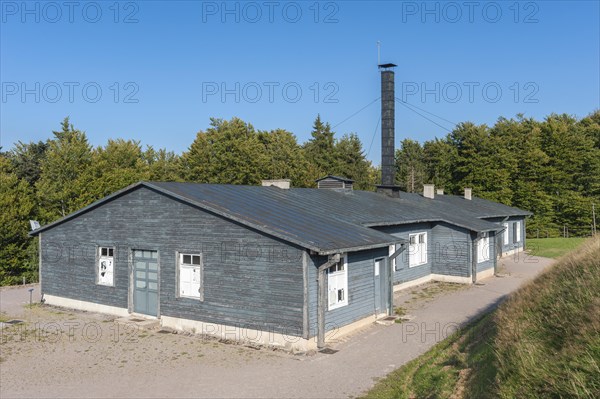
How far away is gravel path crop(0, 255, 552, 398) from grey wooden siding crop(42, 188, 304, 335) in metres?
0.90

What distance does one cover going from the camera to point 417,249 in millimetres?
23453

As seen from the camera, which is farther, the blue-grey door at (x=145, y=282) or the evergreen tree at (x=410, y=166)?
the evergreen tree at (x=410, y=166)

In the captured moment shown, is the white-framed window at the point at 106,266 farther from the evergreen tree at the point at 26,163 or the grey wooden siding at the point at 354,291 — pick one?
the evergreen tree at the point at 26,163

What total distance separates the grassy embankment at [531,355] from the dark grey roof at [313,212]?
12.6 feet

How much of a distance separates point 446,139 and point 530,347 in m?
59.6

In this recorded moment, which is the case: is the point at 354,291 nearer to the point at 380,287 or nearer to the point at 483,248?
the point at 380,287

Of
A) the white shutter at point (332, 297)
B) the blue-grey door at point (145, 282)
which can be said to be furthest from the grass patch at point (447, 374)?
the blue-grey door at point (145, 282)

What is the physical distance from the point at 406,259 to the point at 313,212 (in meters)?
6.54

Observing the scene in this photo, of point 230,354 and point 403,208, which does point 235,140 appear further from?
point 230,354

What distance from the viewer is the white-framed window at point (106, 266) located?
1748cm

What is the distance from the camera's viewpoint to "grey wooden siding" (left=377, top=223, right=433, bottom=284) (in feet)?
70.7

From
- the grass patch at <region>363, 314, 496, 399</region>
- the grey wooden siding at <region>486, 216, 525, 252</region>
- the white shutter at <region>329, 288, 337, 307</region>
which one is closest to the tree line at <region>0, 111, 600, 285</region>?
the grey wooden siding at <region>486, 216, 525, 252</region>

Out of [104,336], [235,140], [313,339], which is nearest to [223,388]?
[313,339]

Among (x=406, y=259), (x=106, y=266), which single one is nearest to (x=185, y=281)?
(x=106, y=266)
